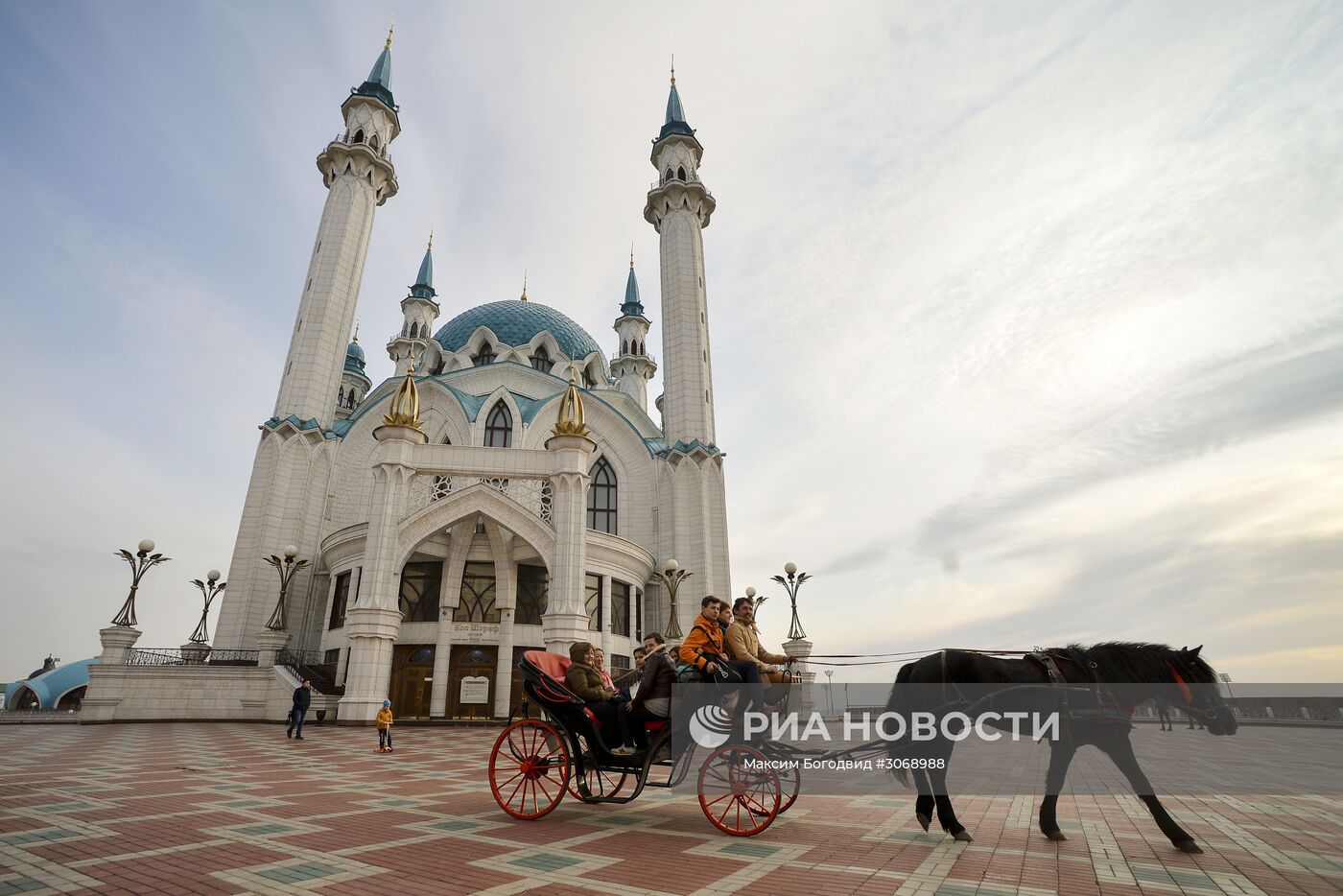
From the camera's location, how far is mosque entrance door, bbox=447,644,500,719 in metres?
21.9

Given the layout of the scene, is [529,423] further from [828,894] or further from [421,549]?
[828,894]

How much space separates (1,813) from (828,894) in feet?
→ 24.3

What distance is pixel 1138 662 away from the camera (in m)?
5.46

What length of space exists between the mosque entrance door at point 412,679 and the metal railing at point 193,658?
4.44 metres

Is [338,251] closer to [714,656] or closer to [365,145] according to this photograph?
[365,145]

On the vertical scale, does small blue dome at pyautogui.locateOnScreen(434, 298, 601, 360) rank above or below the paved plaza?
above

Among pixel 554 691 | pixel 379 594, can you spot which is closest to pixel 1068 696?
pixel 554 691

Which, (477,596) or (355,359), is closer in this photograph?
(477,596)

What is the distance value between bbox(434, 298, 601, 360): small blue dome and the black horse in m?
35.0

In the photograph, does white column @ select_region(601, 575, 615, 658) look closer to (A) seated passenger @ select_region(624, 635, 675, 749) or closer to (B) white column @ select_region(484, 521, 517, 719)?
(B) white column @ select_region(484, 521, 517, 719)

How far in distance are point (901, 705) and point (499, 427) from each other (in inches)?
1062

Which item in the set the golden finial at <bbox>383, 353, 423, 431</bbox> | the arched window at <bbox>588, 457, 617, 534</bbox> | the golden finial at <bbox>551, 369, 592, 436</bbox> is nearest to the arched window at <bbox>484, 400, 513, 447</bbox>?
the arched window at <bbox>588, 457, 617, 534</bbox>

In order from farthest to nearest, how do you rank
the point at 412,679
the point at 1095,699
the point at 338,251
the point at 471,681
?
the point at 338,251
the point at 412,679
the point at 471,681
the point at 1095,699

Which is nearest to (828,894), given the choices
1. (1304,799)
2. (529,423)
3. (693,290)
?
(1304,799)
